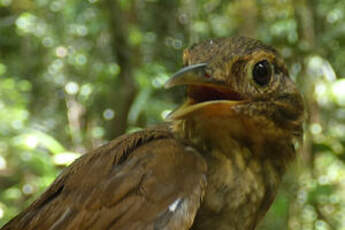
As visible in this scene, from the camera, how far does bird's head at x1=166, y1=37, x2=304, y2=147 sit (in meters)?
1.48

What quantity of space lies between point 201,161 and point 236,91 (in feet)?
0.91

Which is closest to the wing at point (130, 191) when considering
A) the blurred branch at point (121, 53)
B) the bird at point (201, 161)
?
the bird at point (201, 161)

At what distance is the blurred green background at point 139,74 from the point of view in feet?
11.0

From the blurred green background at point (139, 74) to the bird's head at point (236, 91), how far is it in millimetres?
460

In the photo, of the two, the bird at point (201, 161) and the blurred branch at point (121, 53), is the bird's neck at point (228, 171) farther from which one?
the blurred branch at point (121, 53)

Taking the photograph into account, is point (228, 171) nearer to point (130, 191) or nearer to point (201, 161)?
point (201, 161)

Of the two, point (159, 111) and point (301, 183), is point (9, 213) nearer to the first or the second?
point (159, 111)

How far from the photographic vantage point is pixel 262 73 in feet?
5.40

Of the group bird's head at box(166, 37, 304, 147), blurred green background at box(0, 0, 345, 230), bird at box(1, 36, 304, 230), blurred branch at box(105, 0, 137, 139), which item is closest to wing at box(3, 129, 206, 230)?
bird at box(1, 36, 304, 230)

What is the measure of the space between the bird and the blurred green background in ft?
1.42

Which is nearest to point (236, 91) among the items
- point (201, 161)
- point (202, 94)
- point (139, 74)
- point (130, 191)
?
point (202, 94)

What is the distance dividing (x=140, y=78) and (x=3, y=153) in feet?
3.86

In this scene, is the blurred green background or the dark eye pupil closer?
the dark eye pupil

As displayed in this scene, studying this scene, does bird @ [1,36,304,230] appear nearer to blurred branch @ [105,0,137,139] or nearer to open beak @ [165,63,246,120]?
open beak @ [165,63,246,120]
